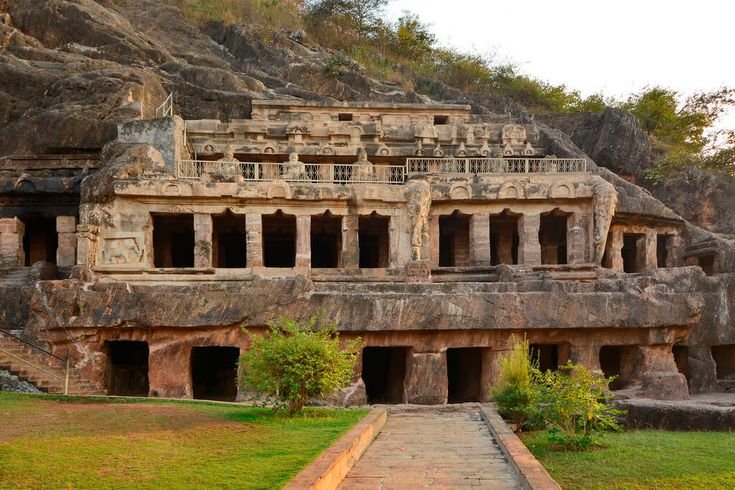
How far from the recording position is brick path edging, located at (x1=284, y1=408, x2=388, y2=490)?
5.82 meters

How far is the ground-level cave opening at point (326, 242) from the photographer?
22.0 meters

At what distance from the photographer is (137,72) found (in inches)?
1049

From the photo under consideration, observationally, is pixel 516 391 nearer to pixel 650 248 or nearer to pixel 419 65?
pixel 650 248

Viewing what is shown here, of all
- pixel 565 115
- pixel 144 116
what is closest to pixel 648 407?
pixel 144 116

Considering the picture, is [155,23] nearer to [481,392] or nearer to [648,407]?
[481,392]

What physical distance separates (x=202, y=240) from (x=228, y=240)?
5025 millimetres

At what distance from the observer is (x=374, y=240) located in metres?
25.1

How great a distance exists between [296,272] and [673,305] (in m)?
9.86

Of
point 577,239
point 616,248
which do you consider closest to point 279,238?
point 577,239

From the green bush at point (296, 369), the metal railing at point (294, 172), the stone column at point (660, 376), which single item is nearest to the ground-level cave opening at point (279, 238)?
the metal railing at point (294, 172)

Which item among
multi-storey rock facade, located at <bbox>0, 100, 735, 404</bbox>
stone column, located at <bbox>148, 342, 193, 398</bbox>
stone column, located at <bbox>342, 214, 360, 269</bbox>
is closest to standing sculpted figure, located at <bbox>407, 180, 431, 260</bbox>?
multi-storey rock facade, located at <bbox>0, 100, 735, 404</bbox>

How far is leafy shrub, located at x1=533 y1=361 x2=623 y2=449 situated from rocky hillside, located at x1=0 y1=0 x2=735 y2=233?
15258 mm

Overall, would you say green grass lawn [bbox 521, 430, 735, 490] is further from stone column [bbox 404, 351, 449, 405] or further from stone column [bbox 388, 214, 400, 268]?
stone column [bbox 388, 214, 400, 268]

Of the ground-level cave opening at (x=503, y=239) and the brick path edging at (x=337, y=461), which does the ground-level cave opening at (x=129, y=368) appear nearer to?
the brick path edging at (x=337, y=461)
